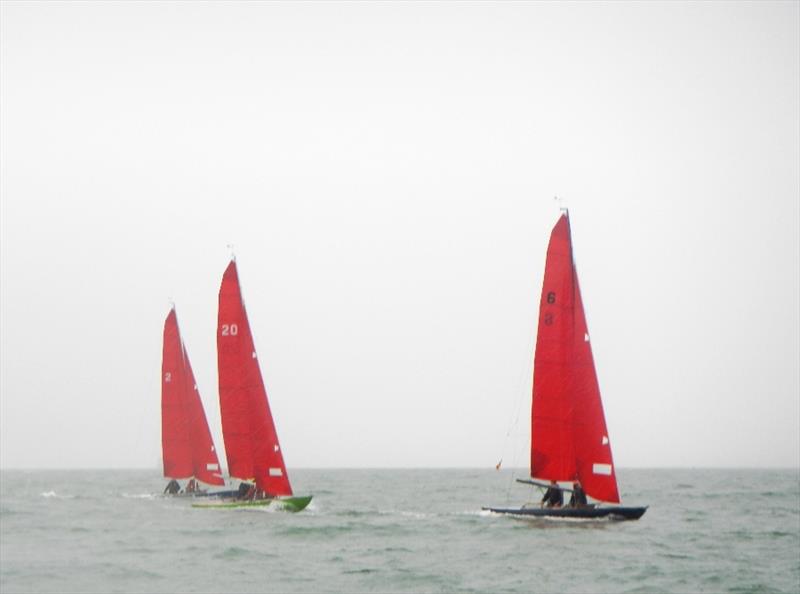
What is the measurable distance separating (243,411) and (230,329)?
13.1ft

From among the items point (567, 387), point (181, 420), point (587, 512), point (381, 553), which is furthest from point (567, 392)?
point (181, 420)

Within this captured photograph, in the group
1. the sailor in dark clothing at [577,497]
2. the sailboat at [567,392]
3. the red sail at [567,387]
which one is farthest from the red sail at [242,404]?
the sailor in dark clothing at [577,497]

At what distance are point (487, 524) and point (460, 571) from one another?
1287 cm

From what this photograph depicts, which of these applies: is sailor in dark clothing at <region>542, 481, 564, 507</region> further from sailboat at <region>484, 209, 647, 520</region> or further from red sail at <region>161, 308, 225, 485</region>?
red sail at <region>161, 308, 225, 485</region>

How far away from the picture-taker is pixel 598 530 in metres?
42.2

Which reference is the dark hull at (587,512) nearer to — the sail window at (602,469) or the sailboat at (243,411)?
the sail window at (602,469)

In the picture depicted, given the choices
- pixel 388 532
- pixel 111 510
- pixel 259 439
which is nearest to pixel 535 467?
pixel 388 532

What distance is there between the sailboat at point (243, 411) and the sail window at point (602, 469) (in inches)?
584

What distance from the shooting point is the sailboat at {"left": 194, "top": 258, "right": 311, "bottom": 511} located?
174 feet

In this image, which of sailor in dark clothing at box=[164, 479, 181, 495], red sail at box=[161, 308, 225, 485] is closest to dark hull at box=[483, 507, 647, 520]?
red sail at box=[161, 308, 225, 485]

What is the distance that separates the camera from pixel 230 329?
178 feet

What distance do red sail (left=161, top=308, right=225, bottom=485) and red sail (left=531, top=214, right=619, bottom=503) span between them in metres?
26.8

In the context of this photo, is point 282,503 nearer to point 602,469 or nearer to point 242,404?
point 242,404

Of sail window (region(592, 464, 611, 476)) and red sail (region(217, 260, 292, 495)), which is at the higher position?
red sail (region(217, 260, 292, 495))
